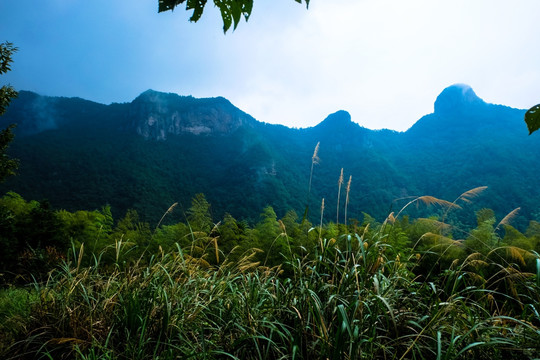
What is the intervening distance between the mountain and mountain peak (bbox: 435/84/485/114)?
0.37 meters

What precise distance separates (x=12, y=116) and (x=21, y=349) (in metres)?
76.3

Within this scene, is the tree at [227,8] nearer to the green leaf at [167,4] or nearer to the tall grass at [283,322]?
the green leaf at [167,4]

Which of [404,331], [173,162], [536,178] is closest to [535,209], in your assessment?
[536,178]

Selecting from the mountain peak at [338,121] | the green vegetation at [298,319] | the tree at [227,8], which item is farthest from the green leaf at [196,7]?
the mountain peak at [338,121]

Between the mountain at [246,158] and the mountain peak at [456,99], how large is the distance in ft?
1.21

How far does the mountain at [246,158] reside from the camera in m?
23.9

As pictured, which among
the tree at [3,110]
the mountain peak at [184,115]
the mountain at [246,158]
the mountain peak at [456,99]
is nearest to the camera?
the tree at [3,110]

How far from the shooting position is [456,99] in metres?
66.7

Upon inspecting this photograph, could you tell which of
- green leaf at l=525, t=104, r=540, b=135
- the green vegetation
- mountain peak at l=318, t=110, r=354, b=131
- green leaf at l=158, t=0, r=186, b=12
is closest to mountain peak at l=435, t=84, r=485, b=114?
mountain peak at l=318, t=110, r=354, b=131

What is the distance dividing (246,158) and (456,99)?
60140 millimetres

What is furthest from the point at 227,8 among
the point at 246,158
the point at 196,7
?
the point at 246,158

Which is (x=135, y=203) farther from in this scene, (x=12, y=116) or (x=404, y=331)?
(x=12, y=116)

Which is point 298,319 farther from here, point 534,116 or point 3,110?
point 3,110

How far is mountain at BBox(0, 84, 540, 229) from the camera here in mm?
23859
